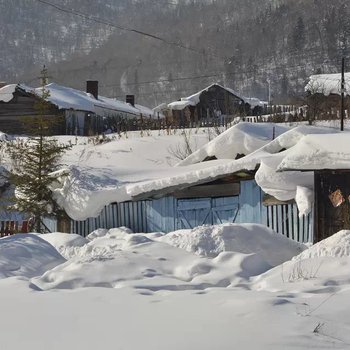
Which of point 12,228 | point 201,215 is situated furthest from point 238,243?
point 12,228

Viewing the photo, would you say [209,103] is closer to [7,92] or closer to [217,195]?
[7,92]

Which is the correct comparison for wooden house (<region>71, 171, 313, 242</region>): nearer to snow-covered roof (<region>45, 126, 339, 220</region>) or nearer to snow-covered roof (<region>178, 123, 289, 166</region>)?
snow-covered roof (<region>45, 126, 339, 220</region>)

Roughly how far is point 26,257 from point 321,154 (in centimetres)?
558

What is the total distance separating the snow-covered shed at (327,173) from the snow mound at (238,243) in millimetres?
1375

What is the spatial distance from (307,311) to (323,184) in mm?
7384

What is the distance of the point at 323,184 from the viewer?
11.8 metres

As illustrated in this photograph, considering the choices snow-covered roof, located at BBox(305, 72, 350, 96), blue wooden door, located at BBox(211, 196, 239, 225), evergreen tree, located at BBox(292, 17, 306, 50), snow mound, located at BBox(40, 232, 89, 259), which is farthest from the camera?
evergreen tree, located at BBox(292, 17, 306, 50)

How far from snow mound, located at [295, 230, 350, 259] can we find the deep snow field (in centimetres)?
2

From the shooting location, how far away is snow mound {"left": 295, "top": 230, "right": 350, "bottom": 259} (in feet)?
26.2

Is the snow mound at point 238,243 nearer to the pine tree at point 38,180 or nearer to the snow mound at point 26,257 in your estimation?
the snow mound at point 26,257

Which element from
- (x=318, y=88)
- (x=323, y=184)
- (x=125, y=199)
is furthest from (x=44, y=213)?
(x=318, y=88)

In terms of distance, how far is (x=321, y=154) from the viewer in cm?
1134

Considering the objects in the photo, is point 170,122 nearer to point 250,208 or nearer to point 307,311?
point 250,208

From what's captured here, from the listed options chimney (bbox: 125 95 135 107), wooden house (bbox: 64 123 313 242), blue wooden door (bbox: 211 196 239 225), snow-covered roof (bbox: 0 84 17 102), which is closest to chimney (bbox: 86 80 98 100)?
chimney (bbox: 125 95 135 107)
